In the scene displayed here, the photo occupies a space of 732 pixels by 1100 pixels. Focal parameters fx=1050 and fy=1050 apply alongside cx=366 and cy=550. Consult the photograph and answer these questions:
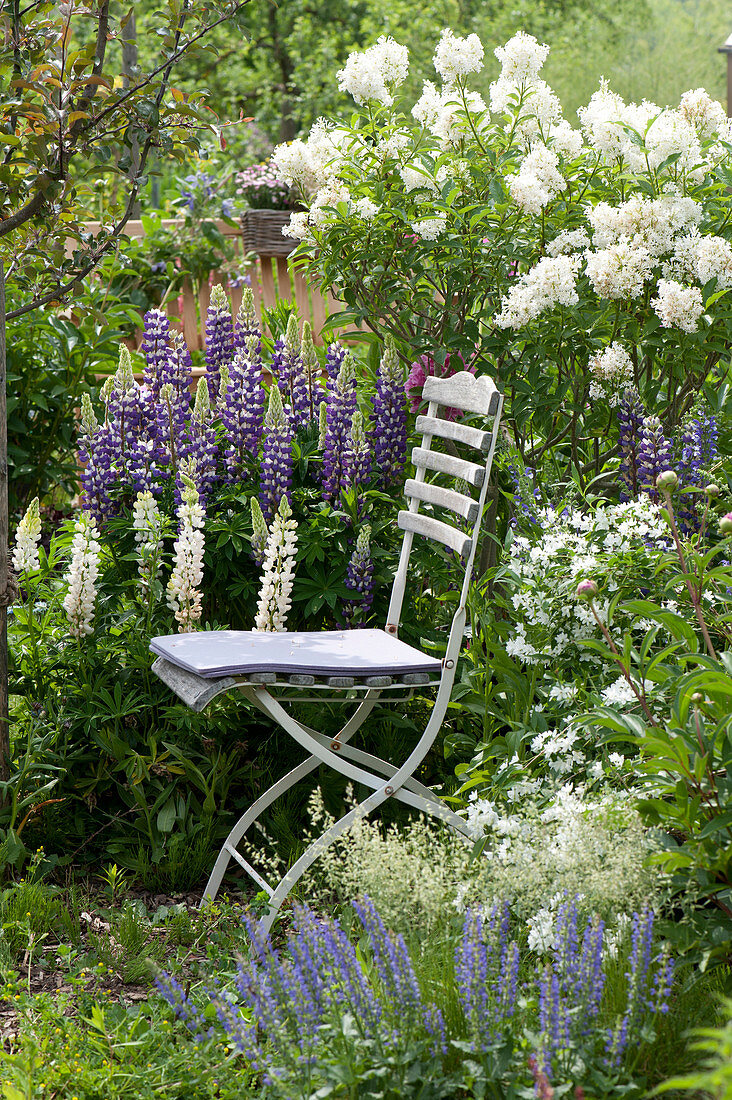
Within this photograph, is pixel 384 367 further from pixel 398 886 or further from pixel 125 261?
pixel 398 886

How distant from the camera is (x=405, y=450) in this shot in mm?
3375

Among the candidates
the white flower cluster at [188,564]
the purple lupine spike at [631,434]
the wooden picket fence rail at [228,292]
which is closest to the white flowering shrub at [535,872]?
the white flower cluster at [188,564]

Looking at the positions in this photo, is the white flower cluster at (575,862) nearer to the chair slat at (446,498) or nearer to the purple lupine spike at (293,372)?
the chair slat at (446,498)

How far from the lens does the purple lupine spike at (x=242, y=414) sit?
128 inches

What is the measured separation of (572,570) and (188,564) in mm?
1043

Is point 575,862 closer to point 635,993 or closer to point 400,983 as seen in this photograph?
point 635,993

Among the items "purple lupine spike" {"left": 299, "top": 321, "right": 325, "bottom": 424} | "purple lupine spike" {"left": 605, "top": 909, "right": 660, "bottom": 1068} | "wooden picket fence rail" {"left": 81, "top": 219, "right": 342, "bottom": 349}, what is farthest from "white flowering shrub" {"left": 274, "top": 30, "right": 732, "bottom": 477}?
"wooden picket fence rail" {"left": 81, "top": 219, "right": 342, "bottom": 349}

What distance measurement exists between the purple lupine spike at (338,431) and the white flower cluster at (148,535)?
524mm

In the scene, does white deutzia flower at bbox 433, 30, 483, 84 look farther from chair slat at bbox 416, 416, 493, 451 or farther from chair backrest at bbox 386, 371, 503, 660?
chair slat at bbox 416, 416, 493, 451

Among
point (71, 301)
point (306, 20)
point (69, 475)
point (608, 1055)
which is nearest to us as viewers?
point (608, 1055)

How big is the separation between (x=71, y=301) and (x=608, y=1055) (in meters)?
2.61

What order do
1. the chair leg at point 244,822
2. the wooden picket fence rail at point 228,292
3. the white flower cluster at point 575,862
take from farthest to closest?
the wooden picket fence rail at point 228,292 < the chair leg at point 244,822 < the white flower cluster at point 575,862

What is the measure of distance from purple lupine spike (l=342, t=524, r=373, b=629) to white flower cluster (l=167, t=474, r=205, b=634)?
45 cm

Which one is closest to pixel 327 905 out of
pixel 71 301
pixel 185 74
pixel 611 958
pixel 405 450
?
pixel 611 958
